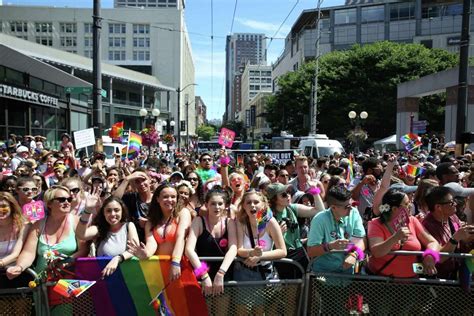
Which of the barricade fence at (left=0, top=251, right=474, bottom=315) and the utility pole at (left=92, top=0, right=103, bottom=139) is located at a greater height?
the utility pole at (left=92, top=0, right=103, bottom=139)

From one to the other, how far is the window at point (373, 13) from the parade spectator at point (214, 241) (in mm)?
61580

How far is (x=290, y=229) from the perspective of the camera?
198 inches

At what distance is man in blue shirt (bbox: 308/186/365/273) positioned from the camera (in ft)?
13.5

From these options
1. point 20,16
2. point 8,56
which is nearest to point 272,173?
point 8,56

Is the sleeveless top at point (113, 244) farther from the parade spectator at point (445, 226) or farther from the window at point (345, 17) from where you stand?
the window at point (345, 17)

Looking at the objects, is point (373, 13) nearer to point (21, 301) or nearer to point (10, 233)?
point (10, 233)

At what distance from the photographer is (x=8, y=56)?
68.6 feet

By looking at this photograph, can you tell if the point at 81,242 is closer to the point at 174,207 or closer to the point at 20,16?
the point at 174,207

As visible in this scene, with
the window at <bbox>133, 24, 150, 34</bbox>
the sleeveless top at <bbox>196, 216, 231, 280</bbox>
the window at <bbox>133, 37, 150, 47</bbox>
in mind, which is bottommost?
the sleeveless top at <bbox>196, 216, 231, 280</bbox>

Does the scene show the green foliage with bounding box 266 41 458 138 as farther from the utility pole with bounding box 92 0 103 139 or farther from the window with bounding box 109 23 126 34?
the window with bounding box 109 23 126 34

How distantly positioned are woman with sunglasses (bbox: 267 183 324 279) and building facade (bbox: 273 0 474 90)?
53257 millimetres

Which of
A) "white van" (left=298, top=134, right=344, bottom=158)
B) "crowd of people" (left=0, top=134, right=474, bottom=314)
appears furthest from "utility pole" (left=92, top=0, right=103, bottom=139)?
"white van" (left=298, top=134, right=344, bottom=158)

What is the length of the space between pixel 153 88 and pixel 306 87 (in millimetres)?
31088

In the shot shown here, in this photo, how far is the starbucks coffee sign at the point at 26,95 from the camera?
65.7 feet
